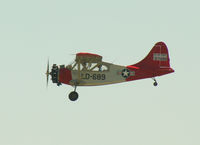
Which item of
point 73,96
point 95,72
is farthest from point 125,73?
point 73,96

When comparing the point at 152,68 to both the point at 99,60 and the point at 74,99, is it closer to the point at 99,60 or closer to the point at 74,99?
the point at 99,60

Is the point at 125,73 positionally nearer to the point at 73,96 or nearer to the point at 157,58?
the point at 157,58

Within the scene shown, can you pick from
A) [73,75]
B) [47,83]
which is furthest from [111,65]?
[47,83]

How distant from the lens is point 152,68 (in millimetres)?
25906

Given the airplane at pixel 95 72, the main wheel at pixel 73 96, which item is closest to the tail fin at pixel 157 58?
the airplane at pixel 95 72

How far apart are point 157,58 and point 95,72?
4953mm

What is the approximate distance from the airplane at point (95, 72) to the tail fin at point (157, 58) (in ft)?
0.24

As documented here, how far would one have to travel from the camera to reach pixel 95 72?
24.4 metres

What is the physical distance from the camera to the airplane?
79.4 feet

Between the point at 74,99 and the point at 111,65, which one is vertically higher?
the point at 111,65

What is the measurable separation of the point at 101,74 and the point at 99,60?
3.31 ft

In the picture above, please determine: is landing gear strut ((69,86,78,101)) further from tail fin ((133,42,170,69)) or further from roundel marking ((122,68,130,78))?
tail fin ((133,42,170,69))

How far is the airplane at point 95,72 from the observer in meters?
24.2

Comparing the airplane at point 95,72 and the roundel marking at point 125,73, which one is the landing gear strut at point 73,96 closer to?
the airplane at point 95,72
